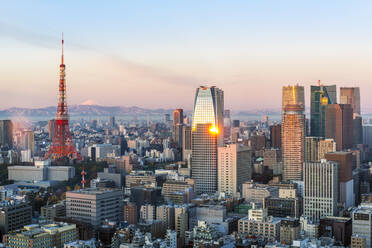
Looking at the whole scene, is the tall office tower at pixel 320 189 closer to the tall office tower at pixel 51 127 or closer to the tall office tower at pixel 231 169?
the tall office tower at pixel 231 169

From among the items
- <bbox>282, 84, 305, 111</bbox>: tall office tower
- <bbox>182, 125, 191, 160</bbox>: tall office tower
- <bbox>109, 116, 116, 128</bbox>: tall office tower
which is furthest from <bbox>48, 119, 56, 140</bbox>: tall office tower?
<bbox>282, 84, 305, 111</bbox>: tall office tower

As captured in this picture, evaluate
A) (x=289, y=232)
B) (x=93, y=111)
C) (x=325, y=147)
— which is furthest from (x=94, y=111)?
(x=289, y=232)

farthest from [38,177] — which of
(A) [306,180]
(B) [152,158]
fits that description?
(A) [306,180]

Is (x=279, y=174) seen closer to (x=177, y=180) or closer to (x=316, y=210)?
(x=177, y=180)

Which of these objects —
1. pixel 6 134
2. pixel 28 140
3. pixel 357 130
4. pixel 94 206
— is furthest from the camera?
pixel 357 130

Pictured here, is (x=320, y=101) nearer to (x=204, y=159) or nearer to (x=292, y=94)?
(x=292, y=94)

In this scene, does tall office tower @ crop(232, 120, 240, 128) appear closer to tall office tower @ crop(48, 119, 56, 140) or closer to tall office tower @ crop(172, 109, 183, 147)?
tall office tower @ crop(172, 109, 183, 147)
